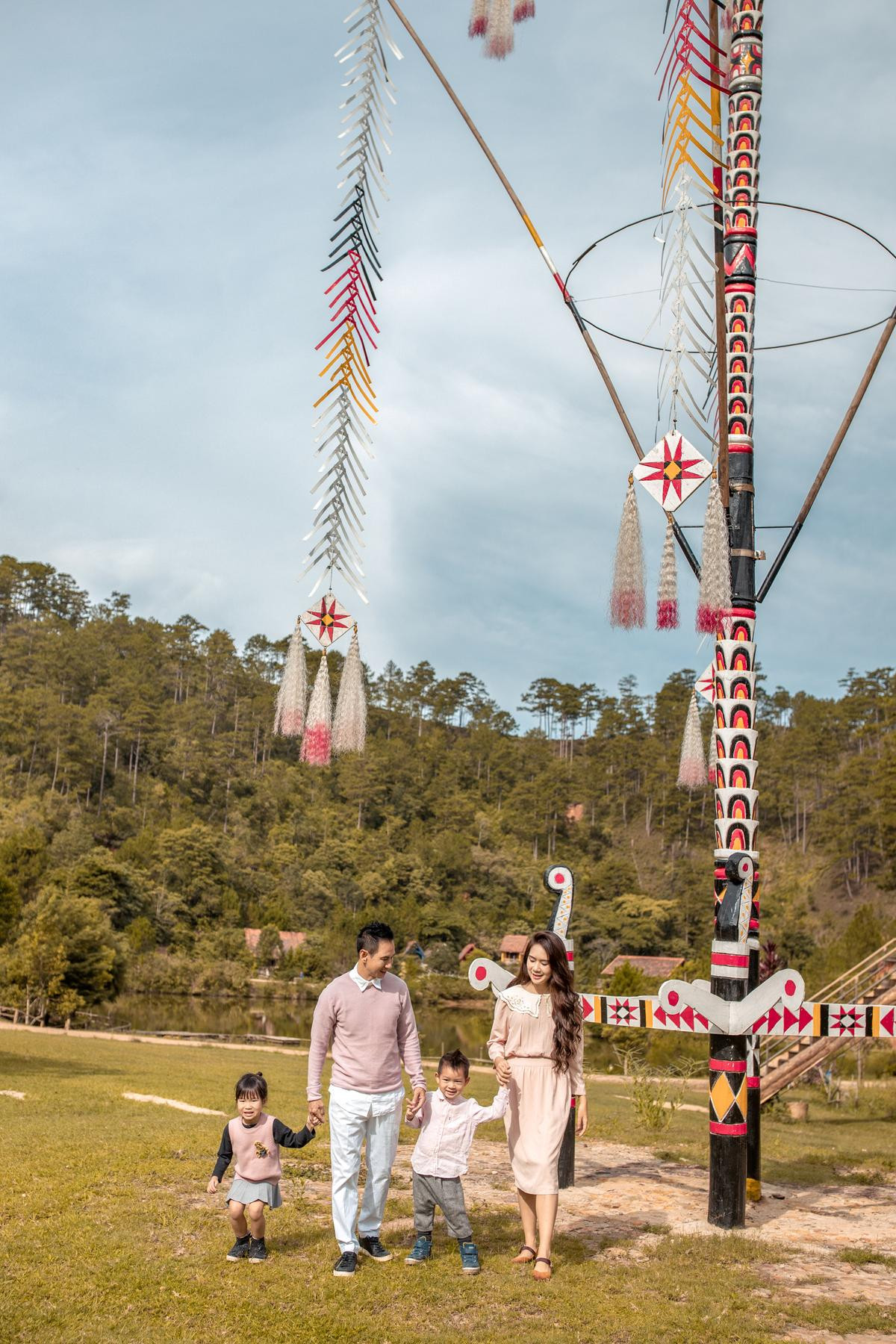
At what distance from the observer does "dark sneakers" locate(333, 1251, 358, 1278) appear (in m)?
4.71

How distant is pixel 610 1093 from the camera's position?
55.7ft

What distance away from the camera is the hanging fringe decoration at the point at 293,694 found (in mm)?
4797

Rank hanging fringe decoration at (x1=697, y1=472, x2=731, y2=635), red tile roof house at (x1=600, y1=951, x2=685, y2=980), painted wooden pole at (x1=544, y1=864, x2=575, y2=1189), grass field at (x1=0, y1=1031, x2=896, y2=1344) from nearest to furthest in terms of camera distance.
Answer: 1. grass field at (x1=0, y1=1031, x2=896, y2=1344)
2. hanging fringe decoration at (x1=697, y1=472, x2=731, y2=635)
3. painted wooden pole at (x1=544, y1=864, x2=575, y2=1189)
4. red tile roof house at (x1=600, y1=951, x2=685, y2=980)

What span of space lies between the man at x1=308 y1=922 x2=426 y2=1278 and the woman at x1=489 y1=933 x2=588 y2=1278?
1.51 feet

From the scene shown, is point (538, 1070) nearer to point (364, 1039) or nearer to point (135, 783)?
point (364, 1039)

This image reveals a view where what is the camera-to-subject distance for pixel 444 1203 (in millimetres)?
4941

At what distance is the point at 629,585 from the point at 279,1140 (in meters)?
3.42

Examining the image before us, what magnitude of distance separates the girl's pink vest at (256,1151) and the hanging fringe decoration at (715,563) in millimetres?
3394

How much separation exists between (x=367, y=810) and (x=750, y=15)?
7022cm

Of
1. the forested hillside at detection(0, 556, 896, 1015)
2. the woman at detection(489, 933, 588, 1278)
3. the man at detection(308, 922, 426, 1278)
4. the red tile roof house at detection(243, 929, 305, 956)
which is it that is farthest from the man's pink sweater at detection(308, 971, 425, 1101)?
the red tile roof house at detection(243, 929, 305, 956)

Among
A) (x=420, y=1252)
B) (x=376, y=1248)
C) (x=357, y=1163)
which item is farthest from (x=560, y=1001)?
(x=376, y=1248)

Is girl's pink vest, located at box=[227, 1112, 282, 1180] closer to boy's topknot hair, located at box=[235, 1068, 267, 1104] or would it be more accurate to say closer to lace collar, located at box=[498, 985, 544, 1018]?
boy's topknot hair, located at box=[235, 1068, 267, 1104]

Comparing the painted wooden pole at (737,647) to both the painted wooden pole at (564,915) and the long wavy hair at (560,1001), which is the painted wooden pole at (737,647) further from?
the long wavy hair at (560,1001)

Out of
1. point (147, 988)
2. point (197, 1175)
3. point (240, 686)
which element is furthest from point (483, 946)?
point (197, 1175)
